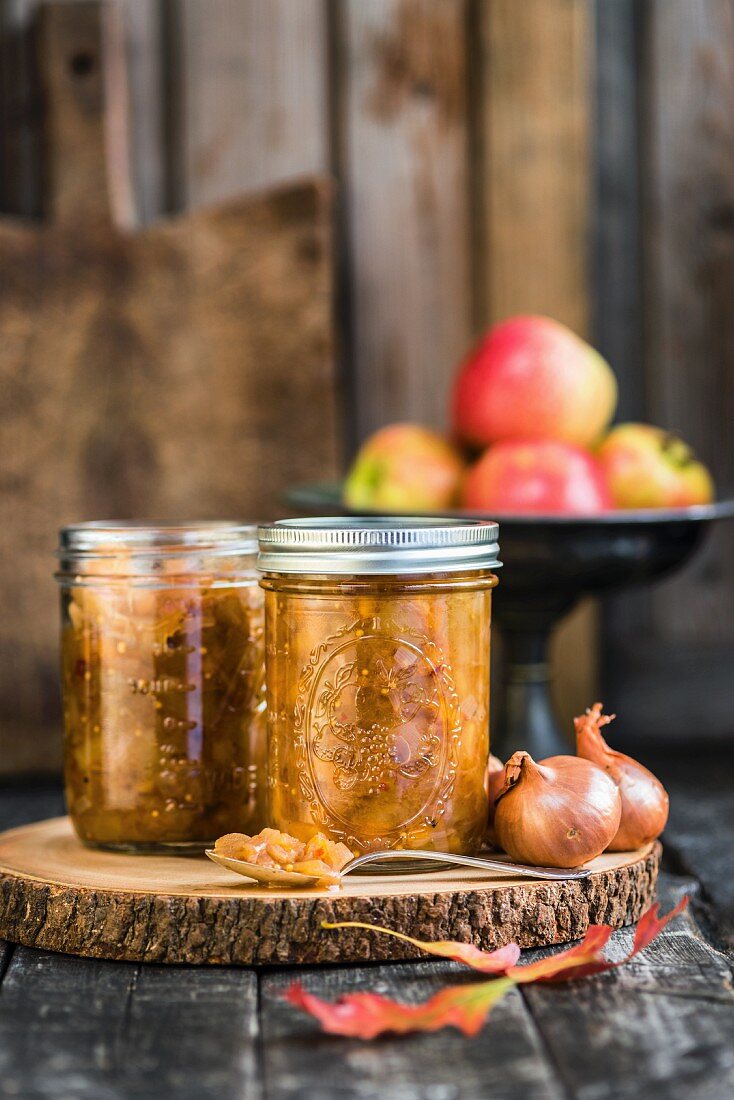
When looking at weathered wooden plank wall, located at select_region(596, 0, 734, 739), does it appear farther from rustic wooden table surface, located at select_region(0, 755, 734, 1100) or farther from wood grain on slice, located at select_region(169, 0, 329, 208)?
rustic wooden table surface, located at select_region(0, 755, 734, 1100)

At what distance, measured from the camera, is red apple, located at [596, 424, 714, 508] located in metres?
1.24

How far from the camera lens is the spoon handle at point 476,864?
0.78 m

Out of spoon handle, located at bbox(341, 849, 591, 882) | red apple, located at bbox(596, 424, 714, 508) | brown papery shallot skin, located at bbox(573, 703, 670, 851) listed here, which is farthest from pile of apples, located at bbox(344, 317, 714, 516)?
spoon handle, located at bbox(341, 849, 591, 882)

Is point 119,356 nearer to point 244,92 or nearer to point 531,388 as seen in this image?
point 244,92

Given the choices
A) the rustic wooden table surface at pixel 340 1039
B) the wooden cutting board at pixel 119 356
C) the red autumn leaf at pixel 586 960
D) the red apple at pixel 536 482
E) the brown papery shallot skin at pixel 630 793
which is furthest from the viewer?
the wooden cutting board at pixel 119 356

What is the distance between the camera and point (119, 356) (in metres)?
1.48

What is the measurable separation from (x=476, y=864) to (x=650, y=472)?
1.84 ft

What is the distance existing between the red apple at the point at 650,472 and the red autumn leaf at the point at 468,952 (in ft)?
1.93

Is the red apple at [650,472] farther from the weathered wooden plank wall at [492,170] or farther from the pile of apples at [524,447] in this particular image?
the weathered wooden plank wall at [492,170]

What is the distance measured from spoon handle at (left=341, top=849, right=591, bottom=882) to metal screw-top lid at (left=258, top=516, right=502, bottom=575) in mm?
173

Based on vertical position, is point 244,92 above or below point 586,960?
above

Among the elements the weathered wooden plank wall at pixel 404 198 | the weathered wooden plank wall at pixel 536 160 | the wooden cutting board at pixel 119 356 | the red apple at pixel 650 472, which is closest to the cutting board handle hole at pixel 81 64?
the wooden cutting board at pixel 119 356

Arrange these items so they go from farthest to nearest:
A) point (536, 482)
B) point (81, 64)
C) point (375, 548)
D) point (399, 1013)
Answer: point (81, 64)
point (536, 482)
point (375, 548)
point (399, 1013)

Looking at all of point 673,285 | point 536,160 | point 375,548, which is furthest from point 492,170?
point 375,548
